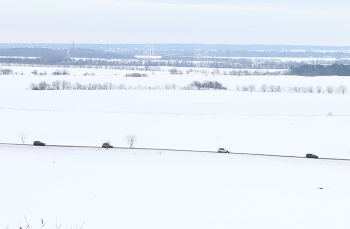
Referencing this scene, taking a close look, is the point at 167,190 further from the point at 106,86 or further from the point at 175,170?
the point at 106,86

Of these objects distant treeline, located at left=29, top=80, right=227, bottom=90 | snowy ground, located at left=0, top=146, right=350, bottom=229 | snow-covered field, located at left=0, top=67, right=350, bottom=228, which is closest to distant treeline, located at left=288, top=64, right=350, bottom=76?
distant treeline, located at left=29, top=80, right=227, bottom=90

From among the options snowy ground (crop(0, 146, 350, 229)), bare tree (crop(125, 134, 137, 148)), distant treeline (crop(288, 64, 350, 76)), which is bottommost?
snowy ground (crop(0, 146, 350, 229))

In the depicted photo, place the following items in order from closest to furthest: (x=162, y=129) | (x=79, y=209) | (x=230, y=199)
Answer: (x=79, y=209), (x=230, y=199), (x=162, y=129)

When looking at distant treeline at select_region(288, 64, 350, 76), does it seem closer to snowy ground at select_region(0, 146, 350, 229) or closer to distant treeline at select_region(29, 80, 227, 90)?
distant treeline at select_region(29, 80, 227, 90)

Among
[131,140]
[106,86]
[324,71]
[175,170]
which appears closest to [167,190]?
[175,170]

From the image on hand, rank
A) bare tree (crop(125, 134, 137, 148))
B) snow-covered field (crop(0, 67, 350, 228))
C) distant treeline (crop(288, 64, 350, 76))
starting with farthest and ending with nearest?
distant treeline (crop(288, 64, 350, 76))
bare tree (crop(125, 134, 137, 148))
snow-covered field (crop(0, 67, 350, 228))

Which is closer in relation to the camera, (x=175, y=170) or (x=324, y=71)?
(x=175, y=170)

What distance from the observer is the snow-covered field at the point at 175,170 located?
52.7 feet

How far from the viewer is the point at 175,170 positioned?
21.5m

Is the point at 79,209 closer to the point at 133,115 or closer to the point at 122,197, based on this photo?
the point at 122,197

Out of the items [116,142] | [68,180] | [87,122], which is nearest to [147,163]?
[68,180]

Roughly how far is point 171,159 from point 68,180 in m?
6.20

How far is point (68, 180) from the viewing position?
65.1ft

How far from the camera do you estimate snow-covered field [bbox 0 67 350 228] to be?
16062mm
